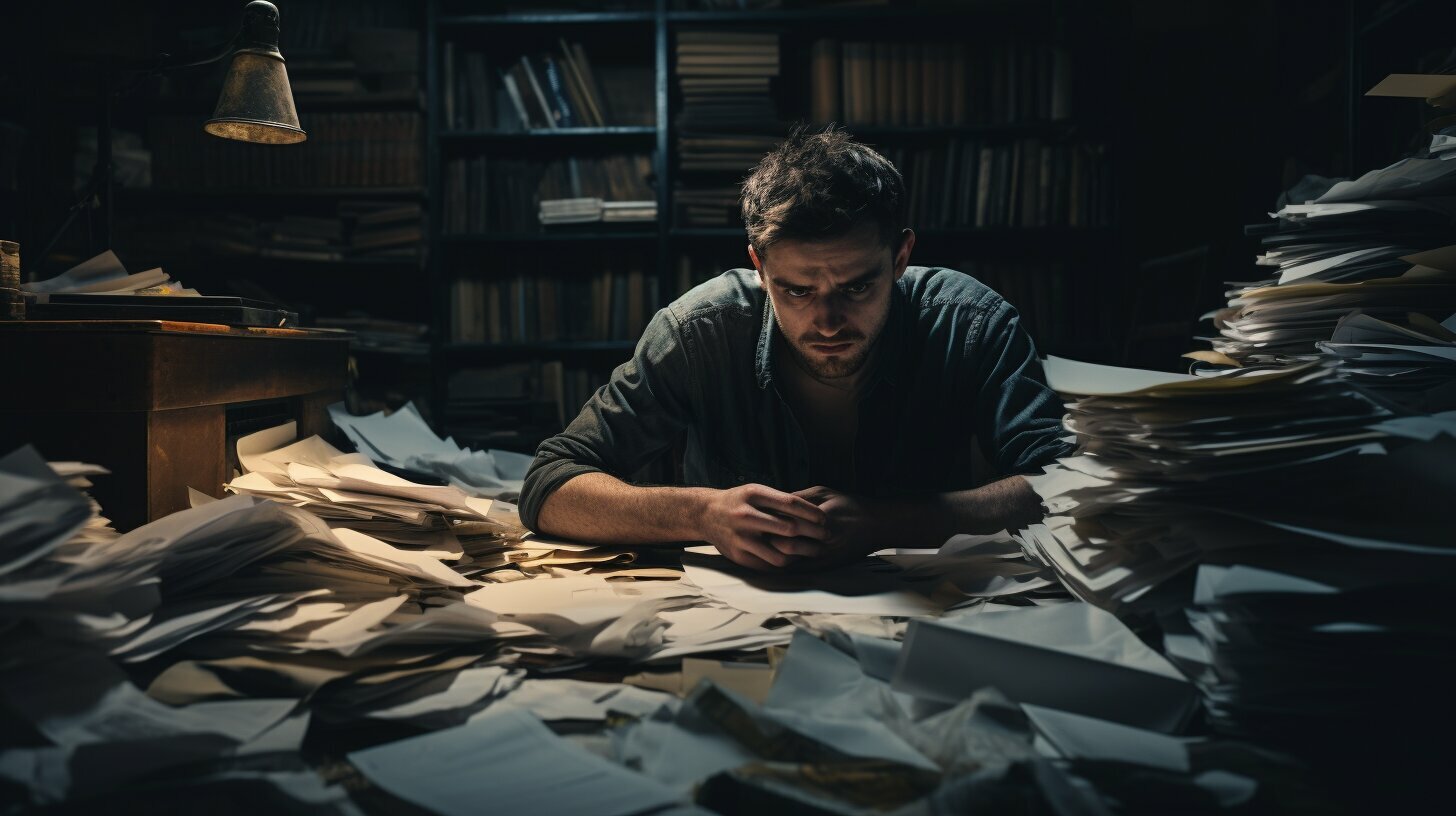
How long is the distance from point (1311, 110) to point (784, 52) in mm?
1667

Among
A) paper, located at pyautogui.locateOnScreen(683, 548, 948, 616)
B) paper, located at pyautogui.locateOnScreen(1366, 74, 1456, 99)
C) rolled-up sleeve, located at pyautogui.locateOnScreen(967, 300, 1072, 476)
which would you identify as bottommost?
paper, located at pyautogui.locateOnScreen(683, 548, 948, 616)

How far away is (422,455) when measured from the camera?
1595mm

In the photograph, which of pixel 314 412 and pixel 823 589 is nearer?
pixel 823 589

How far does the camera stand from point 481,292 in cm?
316

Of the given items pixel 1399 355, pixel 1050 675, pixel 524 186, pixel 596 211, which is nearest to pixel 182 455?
pixel 1050 675

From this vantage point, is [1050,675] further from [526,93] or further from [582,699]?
[526,93]

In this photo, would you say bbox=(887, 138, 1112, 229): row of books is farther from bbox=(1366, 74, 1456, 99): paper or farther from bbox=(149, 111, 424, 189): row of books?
bbox=(1366, 74, 1456, 99): paper

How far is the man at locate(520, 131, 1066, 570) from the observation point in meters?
1.13

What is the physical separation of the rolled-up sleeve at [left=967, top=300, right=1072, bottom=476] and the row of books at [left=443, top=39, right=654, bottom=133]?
207 cm

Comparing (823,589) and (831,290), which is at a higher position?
(831,290)

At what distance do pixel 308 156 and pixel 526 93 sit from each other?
80cm

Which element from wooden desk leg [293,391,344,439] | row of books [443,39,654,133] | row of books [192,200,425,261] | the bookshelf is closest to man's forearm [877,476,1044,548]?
wooden desk leg [293,391,344,439]

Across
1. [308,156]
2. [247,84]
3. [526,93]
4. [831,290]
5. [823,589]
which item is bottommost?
[823,589]

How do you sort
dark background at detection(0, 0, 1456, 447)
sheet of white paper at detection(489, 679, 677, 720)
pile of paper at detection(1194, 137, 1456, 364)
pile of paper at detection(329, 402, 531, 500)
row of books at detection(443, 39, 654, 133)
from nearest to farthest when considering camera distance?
sheet of white paper at detection(489, 679, 677, 720)
pile of paper at detection(1194, 137, 1456, 364)
pile of paper at detection(329, 402, 531, 500)
dark background at detection(0, 0, 1456, 447)
row of books at detection(443, 39, 654, 133)
